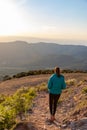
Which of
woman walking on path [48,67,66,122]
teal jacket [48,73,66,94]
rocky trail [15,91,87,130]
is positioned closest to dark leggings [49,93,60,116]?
woman walking on path [48,67,66,122]

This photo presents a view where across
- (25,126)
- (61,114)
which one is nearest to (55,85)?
(61,114)

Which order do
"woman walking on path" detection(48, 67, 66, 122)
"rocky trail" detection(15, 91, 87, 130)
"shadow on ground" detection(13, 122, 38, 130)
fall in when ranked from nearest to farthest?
"shadow on ground" detection(13, 122, 38, 130) → "rocky trail" detection(15, 91, 87, 130) → "woman walking on path" detection(48, 67, 66, 122)

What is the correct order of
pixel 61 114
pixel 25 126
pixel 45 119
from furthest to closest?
pixel 61 114, pixel 45 119, pixel 25 126

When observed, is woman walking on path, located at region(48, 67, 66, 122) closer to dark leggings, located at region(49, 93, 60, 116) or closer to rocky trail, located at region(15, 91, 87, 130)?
dark leggings, located at region(49, 93, 60, 116)

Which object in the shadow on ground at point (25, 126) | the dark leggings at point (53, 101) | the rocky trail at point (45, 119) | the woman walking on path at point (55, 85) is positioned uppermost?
the woman walking on path at point (55, 85)

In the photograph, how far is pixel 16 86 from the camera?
27.0m

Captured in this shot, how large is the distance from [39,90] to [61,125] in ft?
36.0

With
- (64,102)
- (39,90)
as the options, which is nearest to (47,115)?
(64,102)

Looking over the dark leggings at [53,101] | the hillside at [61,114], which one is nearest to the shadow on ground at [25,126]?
the hillside at [61,114]

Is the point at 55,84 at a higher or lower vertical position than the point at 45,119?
higher

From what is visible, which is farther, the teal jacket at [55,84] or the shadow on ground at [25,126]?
the teal jacket at [55,84]

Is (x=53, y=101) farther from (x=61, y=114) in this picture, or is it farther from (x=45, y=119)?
(x=61, y=114)

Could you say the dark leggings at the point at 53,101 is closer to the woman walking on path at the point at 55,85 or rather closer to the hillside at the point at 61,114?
the woman walking on path at the point at 55,85

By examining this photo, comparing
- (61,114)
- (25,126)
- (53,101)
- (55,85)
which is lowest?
(61,114)
